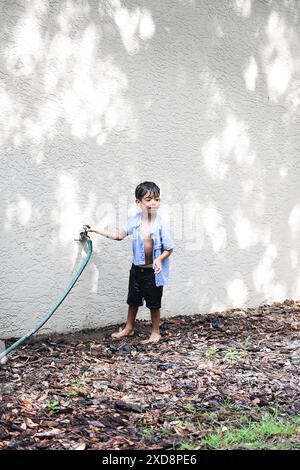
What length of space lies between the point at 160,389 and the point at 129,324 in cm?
115

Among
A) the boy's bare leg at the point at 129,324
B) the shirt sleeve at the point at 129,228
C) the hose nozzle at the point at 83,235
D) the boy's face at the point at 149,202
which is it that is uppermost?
the boy's face at the point at 149,202

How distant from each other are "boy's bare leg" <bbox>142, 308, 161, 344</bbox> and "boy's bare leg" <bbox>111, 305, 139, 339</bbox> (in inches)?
6.6

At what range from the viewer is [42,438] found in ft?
12.6

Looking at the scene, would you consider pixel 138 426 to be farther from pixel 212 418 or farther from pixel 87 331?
pixel 87 331

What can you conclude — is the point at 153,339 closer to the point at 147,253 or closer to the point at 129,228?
the point at 147,253

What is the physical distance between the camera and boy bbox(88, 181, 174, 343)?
540 centimetres

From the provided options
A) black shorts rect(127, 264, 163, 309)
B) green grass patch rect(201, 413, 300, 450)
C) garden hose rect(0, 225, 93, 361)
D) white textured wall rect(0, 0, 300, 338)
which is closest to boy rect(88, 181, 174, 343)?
black shorts rect(127, 264, 163, 309)

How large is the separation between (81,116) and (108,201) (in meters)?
0.73

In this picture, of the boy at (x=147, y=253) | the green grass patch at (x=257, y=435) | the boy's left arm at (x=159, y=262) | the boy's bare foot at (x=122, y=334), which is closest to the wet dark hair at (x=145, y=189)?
the boy at (x=147, y=253)

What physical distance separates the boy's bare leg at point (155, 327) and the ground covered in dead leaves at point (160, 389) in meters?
0.09

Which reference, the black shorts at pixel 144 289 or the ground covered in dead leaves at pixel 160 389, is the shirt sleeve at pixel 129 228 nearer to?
the black shorts at pixel 144 289

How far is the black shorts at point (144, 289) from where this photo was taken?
217 inches

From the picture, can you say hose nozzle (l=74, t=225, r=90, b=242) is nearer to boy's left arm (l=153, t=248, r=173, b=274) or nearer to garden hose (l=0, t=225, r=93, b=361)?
garden hose (l=0, t=225, r=93, b=361)

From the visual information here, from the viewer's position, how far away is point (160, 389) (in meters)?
4.57
